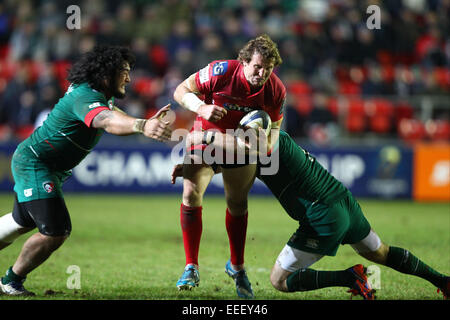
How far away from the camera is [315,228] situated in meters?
5.26

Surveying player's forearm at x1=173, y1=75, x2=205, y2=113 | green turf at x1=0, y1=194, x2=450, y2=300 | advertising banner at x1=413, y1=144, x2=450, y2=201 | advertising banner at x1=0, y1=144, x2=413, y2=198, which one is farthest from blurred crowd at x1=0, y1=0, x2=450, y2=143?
player's forearm at x1=173, y1=75, x2=205, y2=113

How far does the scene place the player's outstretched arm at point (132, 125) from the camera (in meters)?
4.67

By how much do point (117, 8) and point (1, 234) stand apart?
42.8 ft

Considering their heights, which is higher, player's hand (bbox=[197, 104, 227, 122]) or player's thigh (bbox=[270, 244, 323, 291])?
player's hand (bbox=[197, 104, 227, 122])

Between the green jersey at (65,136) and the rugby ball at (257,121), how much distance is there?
3.96 ft

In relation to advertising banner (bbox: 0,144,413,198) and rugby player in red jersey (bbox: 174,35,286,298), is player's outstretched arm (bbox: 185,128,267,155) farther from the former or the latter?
advertising banner (bbox: 0,144,413,198)

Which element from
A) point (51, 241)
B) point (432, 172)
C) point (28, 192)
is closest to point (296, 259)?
point (51, 241)

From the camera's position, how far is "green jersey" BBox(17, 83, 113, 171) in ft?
17.7

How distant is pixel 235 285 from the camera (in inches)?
248

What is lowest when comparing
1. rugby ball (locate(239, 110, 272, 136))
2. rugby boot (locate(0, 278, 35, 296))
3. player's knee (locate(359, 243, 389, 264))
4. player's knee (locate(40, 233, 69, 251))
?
rugby boot (locate(0, 278, 35, 296))

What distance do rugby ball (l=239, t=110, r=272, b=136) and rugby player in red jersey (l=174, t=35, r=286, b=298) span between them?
0.08 metres

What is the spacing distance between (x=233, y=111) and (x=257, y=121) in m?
0.44

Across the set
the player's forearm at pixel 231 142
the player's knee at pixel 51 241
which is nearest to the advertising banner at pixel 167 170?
the player's forearm at pixel 231 142
